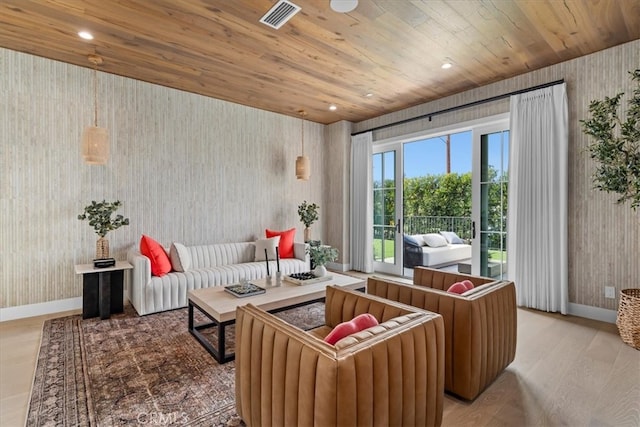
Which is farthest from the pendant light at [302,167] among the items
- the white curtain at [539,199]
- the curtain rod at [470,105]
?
the white curtain at [539,199]

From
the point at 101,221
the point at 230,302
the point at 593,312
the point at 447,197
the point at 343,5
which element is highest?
the point at 343,5

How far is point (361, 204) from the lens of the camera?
5953mm

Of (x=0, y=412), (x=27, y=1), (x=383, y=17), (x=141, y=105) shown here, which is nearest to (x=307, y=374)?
(x=0, y=412)

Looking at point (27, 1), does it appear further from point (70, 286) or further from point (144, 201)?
point (70, 286)

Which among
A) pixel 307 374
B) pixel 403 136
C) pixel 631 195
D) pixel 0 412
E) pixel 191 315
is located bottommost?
pixel 0 412

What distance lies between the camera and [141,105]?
13.8 feet

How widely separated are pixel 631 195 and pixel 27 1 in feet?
18.3

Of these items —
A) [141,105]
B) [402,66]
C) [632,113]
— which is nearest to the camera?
[632,113]

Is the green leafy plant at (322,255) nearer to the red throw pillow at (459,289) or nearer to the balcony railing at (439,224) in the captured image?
the red throw pillow at (459,289)

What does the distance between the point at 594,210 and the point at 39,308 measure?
20.7ft

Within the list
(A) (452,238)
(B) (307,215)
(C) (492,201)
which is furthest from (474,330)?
(A) (452,238)

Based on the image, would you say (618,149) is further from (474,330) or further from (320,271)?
(320,271)

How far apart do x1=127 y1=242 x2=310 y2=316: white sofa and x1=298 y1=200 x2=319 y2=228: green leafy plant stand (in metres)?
0.77

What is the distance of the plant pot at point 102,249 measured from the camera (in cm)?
363
